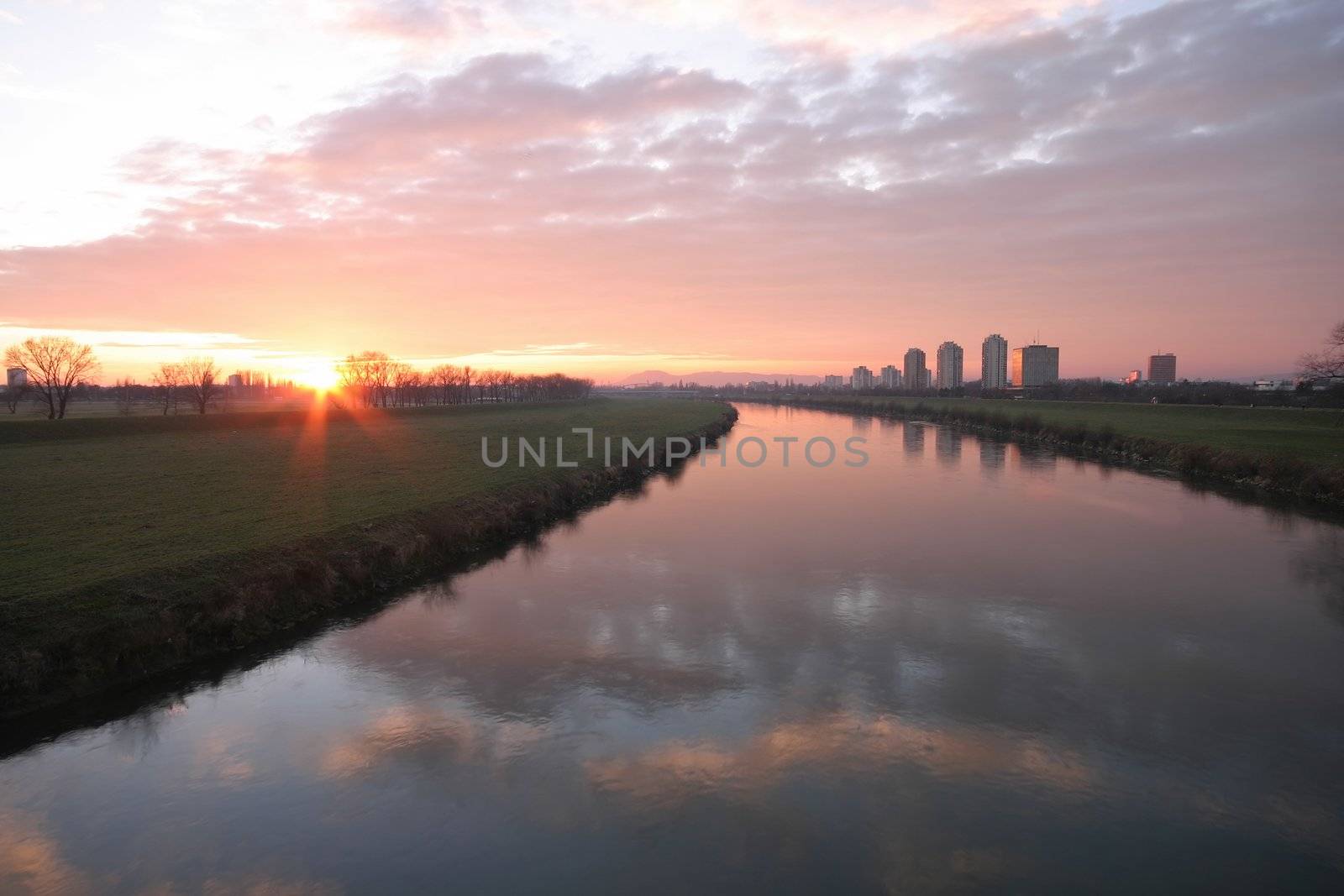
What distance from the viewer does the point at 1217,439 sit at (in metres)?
39.3

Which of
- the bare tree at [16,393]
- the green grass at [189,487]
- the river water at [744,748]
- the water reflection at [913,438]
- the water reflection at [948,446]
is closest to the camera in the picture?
the river water at [744,748]

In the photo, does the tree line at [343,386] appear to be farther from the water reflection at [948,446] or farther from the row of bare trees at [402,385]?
the water reflection at [948,446]

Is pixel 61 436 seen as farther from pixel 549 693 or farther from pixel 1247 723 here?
pixel 1247 723

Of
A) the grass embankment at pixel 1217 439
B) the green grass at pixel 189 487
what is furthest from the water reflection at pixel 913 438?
the green grass at pixel 189 487

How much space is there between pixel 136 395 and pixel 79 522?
120618 millimetres

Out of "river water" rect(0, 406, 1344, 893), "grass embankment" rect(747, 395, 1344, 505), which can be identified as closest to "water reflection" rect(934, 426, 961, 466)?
"grass embankment" rect(747, 395, 1344, 505)

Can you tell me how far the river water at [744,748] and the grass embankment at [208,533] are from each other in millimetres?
1322

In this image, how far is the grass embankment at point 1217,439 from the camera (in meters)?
28.4

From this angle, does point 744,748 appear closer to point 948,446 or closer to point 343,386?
point 948,446

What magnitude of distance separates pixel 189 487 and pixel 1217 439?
49932 mm

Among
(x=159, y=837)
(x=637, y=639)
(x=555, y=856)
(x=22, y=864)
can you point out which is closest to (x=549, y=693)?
(x=637, y=639)

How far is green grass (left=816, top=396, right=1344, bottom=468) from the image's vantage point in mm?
33250

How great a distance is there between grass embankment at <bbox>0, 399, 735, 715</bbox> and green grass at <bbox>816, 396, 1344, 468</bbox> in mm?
31481

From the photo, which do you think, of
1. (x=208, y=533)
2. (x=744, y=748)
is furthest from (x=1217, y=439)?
(x=208, y=533)
